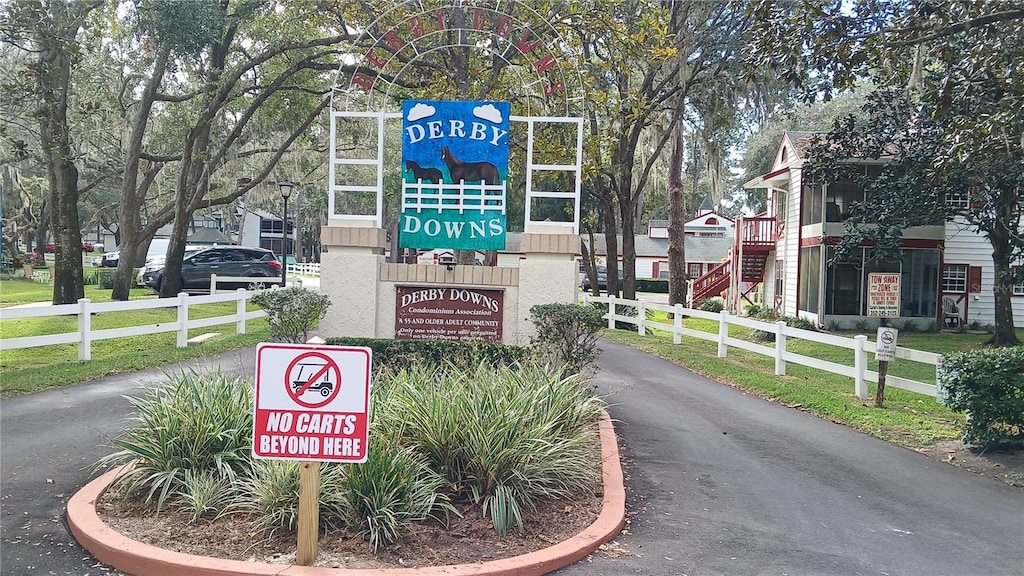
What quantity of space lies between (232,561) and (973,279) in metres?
26.2

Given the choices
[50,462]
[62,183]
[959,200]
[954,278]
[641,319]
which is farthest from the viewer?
[954,278]

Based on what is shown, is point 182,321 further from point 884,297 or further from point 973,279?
point 973,279

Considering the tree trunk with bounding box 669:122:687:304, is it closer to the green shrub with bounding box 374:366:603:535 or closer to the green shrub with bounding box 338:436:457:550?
the green shrub with bounding box 374:366:603:535

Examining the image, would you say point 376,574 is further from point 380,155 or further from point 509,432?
point 380,155

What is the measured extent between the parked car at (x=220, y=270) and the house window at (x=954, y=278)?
22.4 m

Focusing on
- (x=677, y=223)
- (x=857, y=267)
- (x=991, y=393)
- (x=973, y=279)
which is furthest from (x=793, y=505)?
→ (x=973, y=279)

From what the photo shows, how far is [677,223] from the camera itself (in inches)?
925

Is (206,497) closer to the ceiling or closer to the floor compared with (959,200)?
closer to the floor

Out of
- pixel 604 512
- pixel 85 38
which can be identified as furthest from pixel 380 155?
pixel 85 38

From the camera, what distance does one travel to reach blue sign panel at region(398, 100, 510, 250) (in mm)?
10531

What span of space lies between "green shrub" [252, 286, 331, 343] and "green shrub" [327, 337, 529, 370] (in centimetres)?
49

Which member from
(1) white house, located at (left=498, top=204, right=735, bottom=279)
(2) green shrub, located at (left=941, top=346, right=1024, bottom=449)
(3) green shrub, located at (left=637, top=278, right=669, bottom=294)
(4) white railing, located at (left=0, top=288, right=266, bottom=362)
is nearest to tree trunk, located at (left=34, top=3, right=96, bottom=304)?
(4) white railing, located at (left=0, top=288, right=266, bottom=362)

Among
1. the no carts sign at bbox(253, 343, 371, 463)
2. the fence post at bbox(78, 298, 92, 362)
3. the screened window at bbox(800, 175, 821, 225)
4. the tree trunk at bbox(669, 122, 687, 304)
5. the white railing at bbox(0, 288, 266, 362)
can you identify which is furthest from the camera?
the screened window at bbox(800, 175, 821, 225)

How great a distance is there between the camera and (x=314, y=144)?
2812 cm
